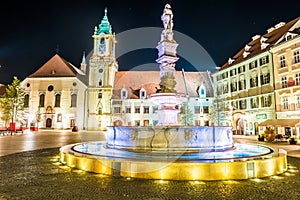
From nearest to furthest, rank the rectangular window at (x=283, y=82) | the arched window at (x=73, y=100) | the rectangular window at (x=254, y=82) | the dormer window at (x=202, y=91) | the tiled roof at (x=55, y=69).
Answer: the rectangular window at (x=283, y=82) → the rectangular window at (x=254, y=82) → the dormer window at (x=202, y=91) → the arched window at (x=73, y=100) → the tiled roof at (x=55, y=69)

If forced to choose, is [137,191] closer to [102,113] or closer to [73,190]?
[73,190]

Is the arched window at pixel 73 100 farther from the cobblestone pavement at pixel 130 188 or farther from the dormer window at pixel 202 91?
the cobblestone pavement at pixel 130 188

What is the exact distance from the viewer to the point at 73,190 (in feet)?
17.8

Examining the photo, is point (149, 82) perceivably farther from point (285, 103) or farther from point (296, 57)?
point (296, 57)

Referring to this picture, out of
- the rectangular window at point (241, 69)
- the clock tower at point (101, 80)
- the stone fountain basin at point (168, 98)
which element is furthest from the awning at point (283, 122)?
the clock tower at point (101, 80)

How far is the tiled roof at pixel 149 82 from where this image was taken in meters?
52.1

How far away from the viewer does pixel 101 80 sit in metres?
53.7

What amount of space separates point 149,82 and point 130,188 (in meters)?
49.4

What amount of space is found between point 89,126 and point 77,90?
368 inches

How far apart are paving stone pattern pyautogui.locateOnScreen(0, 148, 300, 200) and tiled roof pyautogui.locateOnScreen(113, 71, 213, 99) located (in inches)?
1746

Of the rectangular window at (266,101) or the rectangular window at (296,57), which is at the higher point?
the rectangular window at (296,57)

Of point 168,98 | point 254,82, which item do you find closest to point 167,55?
point 168,98

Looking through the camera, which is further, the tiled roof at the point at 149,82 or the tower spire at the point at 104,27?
the tower spire at the point at 104,27

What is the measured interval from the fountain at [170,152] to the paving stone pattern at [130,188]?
0.31 m
